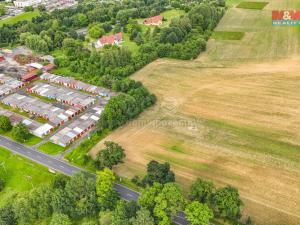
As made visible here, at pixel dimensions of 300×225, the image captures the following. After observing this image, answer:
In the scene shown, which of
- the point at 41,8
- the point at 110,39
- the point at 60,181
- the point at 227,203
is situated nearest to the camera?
the point at 227,203

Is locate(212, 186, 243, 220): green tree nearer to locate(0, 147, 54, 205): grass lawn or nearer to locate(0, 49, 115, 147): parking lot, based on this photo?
locate(0, 147, 54, 205): grass lawn

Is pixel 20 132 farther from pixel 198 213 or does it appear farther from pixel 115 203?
pixel 198 213

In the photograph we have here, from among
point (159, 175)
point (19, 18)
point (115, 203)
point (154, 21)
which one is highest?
point (19, 18)

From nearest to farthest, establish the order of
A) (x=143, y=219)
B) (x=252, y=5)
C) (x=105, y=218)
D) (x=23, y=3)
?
(x=143, y=219) < (x=105, y=218) < (x=252, y=5) < (x=23, y=3)

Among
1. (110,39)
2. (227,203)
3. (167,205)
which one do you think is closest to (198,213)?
(167,205)

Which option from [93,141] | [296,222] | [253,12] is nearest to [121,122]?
[93,141]

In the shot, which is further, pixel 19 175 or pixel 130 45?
pixel 130 45

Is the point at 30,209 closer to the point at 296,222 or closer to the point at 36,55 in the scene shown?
the point at 296,222
